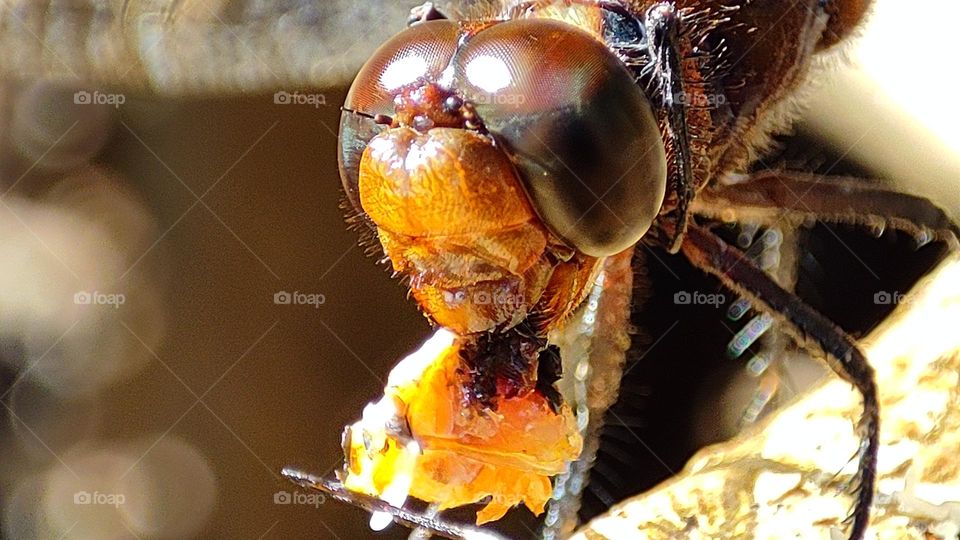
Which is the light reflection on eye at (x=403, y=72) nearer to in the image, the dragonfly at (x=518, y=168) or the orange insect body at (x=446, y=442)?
the dragonfly at (x=518, y=168)

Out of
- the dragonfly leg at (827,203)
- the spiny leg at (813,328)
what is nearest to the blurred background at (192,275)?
the dragonfly leg at (827,203)

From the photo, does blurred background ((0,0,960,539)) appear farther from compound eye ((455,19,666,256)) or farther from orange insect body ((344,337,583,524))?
compound eye ((455,19,666,256))

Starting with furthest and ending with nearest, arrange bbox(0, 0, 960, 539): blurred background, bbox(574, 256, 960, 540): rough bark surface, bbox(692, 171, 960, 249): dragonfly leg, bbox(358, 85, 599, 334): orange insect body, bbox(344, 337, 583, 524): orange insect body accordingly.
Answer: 1. bbox(0, 0, 960, 539): blurred background
2. bbox(692, 171, 960, 249): dragonfly leg
3. bbox(574, 256, 960, 540): rough bark surface
4. bbox(344, 337, 583, 524): orange insect body
5. bbox(358, 85, 599, 334): orange insect body

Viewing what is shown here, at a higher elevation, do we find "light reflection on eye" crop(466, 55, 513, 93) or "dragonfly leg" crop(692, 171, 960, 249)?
"light reflection on eye" crop(466, 55, 513, 93)

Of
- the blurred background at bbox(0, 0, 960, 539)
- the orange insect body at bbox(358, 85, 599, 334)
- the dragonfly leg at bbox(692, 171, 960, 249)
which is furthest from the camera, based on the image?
the blurred background at bbox(0, 0, 960, 539)

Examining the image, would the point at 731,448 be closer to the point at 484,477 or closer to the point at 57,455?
the point at 484,477

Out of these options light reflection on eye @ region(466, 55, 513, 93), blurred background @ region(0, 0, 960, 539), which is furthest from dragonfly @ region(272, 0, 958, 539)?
blurred background @ region(0, 0, 960, 539)

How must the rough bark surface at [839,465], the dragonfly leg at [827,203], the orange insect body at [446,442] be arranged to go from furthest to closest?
the dragonfly leg at [827,203] < the rough bark surface at [839,465] < the orange insect body at [446,442]
